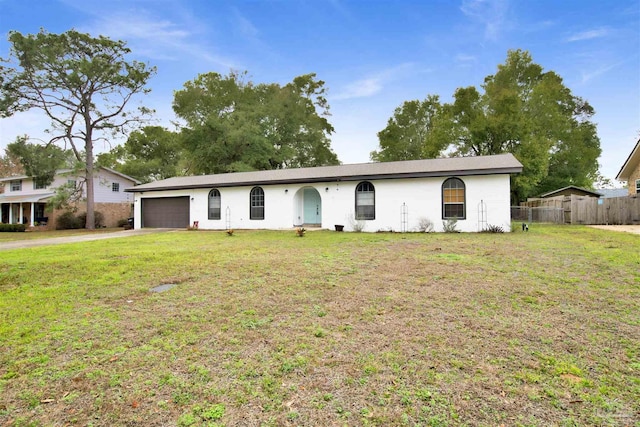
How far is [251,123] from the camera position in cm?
3091

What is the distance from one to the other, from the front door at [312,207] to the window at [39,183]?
21.7 metres

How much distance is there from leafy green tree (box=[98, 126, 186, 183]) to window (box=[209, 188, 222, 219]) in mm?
19488

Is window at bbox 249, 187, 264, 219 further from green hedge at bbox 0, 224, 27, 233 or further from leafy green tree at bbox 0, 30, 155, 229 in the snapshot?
green hedge at bbox 0, 224, 27, 233

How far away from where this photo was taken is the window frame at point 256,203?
1735cm

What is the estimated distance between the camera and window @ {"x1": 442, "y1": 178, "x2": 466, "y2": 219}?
13711 mm

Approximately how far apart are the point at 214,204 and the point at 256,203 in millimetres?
2750

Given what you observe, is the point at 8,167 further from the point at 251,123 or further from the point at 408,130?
the point at 408,130

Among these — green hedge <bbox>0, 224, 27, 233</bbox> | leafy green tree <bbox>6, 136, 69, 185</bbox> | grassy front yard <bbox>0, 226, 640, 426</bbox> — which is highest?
leafy green tree <bbox>6, 136, 69, 185</bbox>

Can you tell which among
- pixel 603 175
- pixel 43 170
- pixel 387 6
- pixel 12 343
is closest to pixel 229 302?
pixel 12 343

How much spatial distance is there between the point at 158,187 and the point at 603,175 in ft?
188

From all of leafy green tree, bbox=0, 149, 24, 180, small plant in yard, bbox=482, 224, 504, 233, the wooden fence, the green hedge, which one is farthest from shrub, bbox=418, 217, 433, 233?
leafy green tree, bbox=0, 149, 24, 180

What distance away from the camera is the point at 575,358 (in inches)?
108

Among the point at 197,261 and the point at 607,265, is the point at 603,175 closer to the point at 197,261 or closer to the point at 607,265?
the point at 607,265

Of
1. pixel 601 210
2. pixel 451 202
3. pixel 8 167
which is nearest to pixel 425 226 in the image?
pixel 451 202
